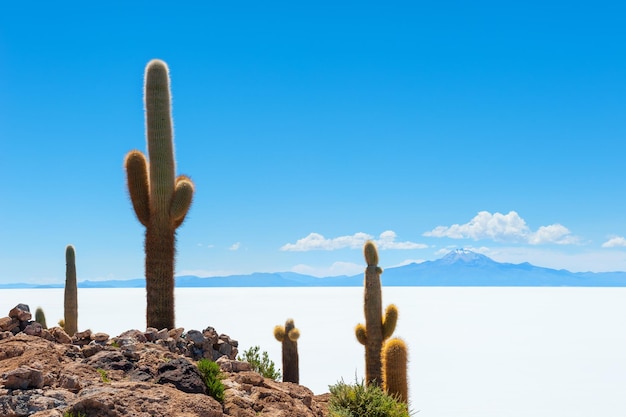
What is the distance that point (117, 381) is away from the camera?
8.52 metres

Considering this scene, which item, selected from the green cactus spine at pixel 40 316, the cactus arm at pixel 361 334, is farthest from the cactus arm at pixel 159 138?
the green cactus spine at pixel 40 316

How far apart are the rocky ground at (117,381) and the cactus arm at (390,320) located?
6714mm

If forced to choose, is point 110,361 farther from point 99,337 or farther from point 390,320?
point 390,320

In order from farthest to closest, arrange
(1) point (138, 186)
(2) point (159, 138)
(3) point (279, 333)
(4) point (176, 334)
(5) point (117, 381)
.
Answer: (3) point (279, 333)
(2) point (159, 138)
(1) point (138, 186)
(4) point (176, 334)
(5) point (117, 381)

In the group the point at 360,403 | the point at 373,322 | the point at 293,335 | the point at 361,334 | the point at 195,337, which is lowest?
the point at 360,403

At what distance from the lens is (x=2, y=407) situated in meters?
7.22

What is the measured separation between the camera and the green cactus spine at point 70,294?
72.1 ft

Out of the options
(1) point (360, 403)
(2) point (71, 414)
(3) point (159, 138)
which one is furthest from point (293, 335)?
(2) point (71, 414)

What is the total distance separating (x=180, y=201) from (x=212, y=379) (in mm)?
7433

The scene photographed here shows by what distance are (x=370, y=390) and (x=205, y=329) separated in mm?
3532

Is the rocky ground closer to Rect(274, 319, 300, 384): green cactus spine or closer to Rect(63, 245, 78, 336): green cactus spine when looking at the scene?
Rect(274, 319, 300, 384): green cactus spine

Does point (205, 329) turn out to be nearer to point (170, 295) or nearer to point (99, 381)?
point (170, 295)

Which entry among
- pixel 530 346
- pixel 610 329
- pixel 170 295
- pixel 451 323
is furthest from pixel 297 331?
pixel 610 329

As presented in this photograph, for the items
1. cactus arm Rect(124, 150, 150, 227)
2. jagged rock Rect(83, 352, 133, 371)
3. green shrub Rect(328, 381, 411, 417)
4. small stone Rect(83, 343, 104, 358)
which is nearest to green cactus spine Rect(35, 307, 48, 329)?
cactus arm Rect(124, 150, 150, 227)
